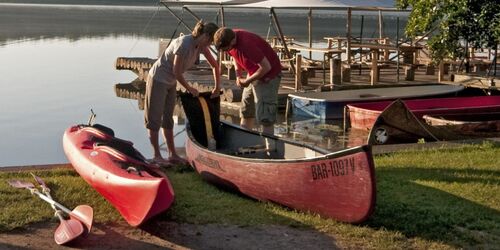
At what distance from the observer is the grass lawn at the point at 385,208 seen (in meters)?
6.32

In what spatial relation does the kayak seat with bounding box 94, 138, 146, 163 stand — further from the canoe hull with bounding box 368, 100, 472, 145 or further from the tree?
the tree

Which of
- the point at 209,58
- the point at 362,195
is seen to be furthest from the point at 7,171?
the point at 362,195

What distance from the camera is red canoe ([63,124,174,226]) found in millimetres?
6270

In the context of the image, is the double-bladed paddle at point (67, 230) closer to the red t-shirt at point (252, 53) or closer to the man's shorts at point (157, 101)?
the man's shorts at point (157, 101)

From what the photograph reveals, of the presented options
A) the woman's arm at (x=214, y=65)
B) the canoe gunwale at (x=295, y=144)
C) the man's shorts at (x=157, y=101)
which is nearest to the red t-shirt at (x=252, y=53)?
the woman's arm at (x=214, y=65)

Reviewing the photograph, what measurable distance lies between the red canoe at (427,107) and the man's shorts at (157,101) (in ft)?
16.9

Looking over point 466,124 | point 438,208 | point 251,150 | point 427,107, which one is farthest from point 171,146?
point 427,107

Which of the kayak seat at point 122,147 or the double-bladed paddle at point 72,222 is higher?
the kayak seat at point 122,147

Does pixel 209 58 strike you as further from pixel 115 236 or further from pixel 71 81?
pixel 71 81

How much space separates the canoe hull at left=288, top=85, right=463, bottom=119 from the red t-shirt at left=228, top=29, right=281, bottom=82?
6228 mm

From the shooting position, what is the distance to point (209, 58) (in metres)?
9.03

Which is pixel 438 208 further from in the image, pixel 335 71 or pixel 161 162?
pixel 335 71

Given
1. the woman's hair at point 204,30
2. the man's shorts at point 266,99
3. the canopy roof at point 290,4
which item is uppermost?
the canopy roof at point 290,4

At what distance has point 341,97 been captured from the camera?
15789 mm
